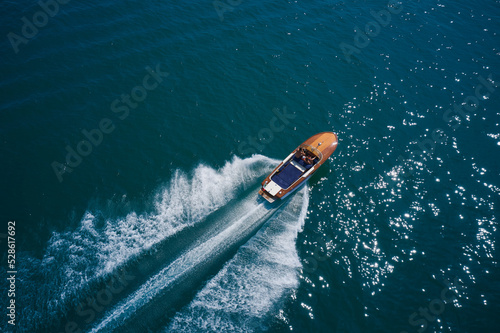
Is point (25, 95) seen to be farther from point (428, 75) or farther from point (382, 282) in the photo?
point (428, 75)

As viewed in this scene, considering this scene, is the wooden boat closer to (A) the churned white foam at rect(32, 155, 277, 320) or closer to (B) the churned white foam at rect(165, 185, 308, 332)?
(A) the churned white foam at rect(32, 155, 277, 320)

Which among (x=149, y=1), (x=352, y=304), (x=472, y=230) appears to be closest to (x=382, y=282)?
(x=352, y=304)

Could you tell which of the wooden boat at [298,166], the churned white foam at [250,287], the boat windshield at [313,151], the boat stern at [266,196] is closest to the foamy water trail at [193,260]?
the boat stern at [266,196]

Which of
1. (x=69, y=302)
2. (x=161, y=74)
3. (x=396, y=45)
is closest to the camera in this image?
(x=69, y=302)

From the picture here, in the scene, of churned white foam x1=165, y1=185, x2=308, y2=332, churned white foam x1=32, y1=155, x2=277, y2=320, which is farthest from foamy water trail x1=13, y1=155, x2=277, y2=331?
churned white foam x1=165, y1=185, x2=308, y2=332

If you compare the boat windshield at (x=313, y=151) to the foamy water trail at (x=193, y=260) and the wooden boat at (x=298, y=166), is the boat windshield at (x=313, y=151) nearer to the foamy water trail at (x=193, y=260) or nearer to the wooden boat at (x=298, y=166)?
the wooden boat at (x=298, y=166)
